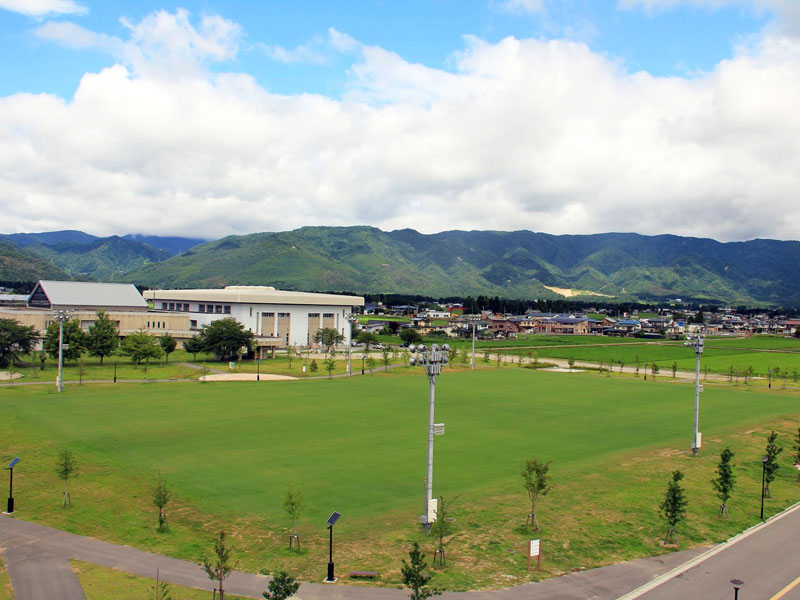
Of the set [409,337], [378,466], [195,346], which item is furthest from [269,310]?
[378,466]

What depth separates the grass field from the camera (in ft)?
62.4

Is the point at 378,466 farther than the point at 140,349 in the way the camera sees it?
No

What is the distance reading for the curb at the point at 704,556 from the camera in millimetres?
20203

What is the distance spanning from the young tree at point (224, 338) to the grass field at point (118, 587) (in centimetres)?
7450

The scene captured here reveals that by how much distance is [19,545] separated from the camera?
23.0 metres

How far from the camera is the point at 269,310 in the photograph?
120 m

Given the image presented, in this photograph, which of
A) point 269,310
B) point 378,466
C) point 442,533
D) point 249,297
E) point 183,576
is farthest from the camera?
point 269,310

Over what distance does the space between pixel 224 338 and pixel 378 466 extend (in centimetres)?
6434

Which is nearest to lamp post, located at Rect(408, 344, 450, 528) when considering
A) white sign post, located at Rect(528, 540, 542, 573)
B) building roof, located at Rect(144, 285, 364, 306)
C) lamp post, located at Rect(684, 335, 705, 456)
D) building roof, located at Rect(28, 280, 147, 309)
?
white sign post, located at Rect(528, 540, 542, 573)

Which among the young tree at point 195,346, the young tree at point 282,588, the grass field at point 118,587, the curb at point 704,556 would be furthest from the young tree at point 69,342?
the curb at point 704,556

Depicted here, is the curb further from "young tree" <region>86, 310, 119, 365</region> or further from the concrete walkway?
"young tree" <region>86, 310, 119, 365</region>

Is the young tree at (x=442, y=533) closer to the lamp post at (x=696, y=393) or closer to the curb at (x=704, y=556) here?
the curb at (x=704, y=556)

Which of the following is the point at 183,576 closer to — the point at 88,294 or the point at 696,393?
the point at 696,393

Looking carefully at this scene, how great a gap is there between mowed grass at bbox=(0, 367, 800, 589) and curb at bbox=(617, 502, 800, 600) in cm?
69
